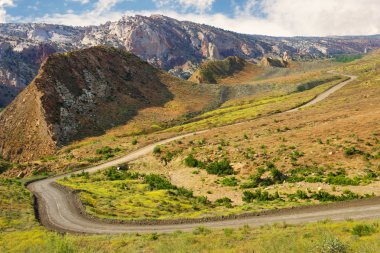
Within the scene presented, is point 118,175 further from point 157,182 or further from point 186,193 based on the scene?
point 186,193

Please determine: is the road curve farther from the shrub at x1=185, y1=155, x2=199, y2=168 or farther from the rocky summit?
the rocky summit

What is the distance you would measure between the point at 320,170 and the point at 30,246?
3092 cm

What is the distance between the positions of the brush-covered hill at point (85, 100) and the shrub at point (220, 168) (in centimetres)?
4287

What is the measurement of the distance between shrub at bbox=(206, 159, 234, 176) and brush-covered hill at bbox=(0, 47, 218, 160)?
42.9 meters

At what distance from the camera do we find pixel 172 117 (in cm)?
10506

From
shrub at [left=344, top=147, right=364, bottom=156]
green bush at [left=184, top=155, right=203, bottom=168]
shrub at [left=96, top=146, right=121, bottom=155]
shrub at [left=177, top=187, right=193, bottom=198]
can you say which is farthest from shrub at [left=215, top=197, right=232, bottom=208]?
shrub at [left=96, top=146, right=121, bottom=155]

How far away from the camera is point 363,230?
60.1ft

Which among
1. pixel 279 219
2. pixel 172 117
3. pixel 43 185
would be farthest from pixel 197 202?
pixel 172 117

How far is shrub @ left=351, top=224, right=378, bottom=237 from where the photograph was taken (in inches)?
709

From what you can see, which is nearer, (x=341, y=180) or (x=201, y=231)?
(x=201, y=231)

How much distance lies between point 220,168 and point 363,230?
92.9 ft

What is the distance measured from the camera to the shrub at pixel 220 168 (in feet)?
148

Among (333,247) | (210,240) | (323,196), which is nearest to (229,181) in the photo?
(323,196)

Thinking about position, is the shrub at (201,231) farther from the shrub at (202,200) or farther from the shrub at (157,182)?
the shrub at (157,182)
